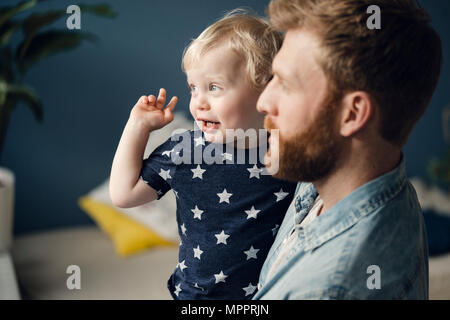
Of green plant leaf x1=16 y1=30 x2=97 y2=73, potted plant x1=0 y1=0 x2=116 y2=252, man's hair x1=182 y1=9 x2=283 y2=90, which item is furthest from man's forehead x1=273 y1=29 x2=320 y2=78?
green plant leaf x1=16 y1=30 x2=97 y2=73

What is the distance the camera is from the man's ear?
2.59 ft

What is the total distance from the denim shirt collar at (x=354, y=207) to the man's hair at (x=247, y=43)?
30 centimetres

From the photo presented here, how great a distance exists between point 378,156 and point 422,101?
12 cm

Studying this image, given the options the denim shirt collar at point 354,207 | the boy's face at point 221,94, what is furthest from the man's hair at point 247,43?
the denim shirt collar at point 354,207

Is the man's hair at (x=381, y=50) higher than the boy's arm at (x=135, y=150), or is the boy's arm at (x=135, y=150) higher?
the man's hair at (x=381, y=50)

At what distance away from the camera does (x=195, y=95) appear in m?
0.98

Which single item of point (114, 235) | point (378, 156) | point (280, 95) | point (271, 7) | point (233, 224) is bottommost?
point (114, 235)

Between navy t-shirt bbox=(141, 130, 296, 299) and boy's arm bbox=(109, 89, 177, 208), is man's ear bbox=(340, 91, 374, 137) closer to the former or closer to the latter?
navy t-shirt bbox=(141, 130, 296, 299)

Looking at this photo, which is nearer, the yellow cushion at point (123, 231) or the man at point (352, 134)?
the man at point (352, 134)

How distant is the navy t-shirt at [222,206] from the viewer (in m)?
0.99

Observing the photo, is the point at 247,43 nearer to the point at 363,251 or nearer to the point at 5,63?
the point at 363,251

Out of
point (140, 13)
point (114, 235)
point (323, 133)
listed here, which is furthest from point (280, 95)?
point (140, 13)

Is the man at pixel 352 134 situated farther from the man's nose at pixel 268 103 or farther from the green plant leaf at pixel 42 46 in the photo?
the green plant leaf at pixel 42 46

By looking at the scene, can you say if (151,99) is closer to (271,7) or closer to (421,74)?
(271,7)
